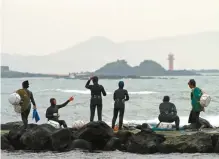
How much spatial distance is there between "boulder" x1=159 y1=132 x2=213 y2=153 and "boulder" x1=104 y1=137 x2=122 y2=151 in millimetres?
1379

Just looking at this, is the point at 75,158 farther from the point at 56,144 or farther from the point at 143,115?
the point at 143,115

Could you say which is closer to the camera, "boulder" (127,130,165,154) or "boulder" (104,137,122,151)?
"boulder" (127,130,165,154)

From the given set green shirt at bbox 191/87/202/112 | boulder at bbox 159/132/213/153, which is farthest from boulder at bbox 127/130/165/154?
green shirt at bbox 191/87/202/112

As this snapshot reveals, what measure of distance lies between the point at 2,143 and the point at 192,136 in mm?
6056

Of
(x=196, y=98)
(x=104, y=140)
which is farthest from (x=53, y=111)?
(x=196, y=98)

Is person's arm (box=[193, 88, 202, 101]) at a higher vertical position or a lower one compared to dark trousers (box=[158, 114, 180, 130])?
higher

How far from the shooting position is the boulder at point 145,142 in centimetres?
1920

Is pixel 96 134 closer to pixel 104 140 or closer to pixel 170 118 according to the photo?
pixel 104 140

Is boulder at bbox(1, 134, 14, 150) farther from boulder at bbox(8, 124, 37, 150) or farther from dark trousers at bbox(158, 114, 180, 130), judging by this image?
dark trousers at bbox(158, 114, 180, 130)

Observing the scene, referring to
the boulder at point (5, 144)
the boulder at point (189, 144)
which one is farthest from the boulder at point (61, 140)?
the boulder at point (189, 144)

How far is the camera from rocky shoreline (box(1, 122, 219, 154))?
19.2 metres

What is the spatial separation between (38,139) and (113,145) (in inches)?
96.1

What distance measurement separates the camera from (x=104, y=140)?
65.8 ft

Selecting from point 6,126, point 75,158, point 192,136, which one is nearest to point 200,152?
point 192,136
